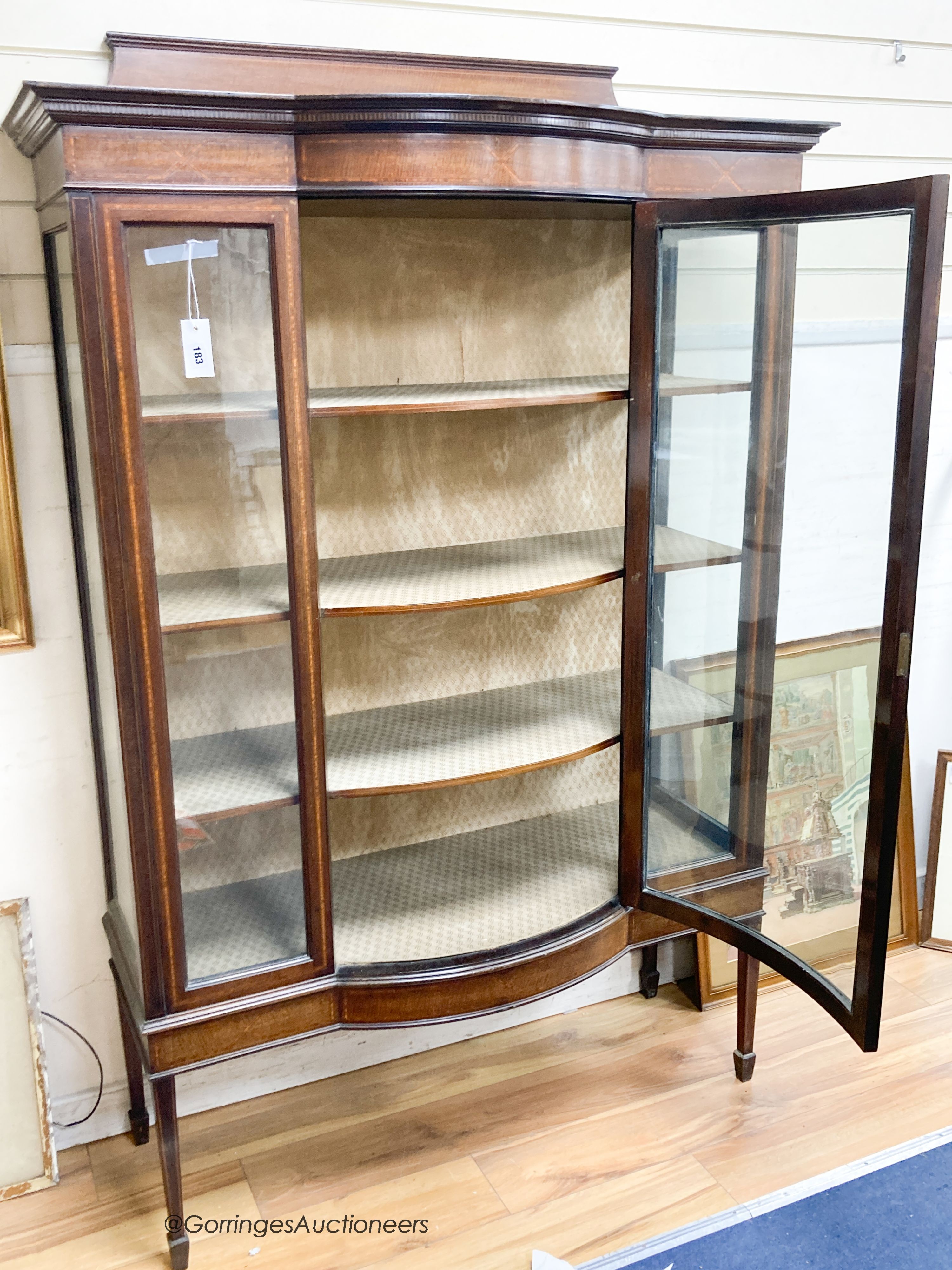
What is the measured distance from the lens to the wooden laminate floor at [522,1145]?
75.2 inches

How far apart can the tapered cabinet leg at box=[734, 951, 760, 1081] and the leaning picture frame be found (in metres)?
0.19

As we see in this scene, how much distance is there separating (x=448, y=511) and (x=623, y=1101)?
1.22 metres

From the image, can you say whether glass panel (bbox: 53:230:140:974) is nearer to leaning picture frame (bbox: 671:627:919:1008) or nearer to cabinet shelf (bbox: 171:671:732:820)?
cabinet shelf (bbox: 171:671:732:820)

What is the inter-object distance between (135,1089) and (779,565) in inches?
61.0

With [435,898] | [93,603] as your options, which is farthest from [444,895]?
[93,603]

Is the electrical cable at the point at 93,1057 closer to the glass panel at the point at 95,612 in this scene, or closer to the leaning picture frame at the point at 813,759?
the glass panel at the point at 95,612

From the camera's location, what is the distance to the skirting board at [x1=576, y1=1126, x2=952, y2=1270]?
186 cm

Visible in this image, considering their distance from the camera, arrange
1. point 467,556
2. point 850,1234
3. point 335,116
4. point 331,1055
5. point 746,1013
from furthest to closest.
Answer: point 331,1055, point 746,1013, point 467,556, point 850,1234, point 335,116

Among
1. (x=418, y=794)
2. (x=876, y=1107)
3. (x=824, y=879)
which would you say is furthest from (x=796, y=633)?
(x=876, y=1107)

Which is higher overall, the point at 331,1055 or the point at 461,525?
the point at 461,525

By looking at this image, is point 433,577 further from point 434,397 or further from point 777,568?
point 777,568

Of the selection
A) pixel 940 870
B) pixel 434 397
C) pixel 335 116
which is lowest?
pixel 940 870

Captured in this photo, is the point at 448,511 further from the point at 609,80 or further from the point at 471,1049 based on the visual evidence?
the point at 471,1049

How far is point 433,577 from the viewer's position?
6.30 feet
